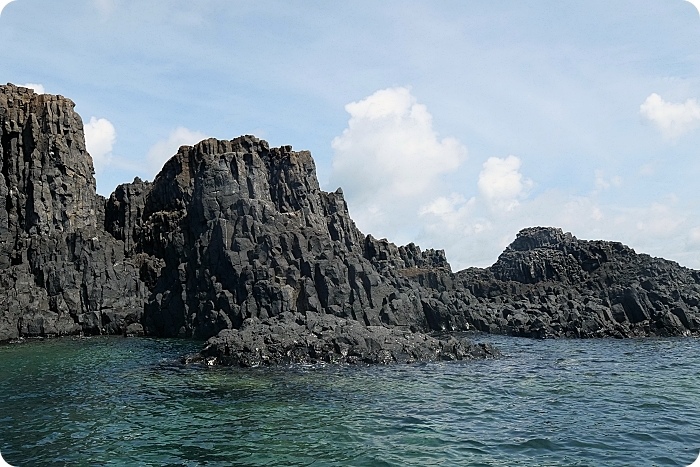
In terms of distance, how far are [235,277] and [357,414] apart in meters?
39.7

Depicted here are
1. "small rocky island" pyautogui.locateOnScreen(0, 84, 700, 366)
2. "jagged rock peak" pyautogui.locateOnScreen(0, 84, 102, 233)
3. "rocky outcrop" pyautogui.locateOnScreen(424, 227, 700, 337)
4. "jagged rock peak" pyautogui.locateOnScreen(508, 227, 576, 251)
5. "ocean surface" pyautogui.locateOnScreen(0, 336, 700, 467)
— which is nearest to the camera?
"ocean surface" pyautogui.locateOnScreen(0, 336, 700, 467)

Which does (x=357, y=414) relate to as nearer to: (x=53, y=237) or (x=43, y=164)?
(x=53, y=237)

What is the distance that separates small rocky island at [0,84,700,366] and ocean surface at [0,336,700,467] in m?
6.61

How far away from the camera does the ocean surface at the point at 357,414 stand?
1908 cm

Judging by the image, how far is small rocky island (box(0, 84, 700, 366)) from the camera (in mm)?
56406

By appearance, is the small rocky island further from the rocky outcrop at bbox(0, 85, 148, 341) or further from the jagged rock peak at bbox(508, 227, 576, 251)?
the jagged rock peak at bbox(508, 227, 576, 251)

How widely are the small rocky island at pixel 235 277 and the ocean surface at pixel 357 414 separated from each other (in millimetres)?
6612

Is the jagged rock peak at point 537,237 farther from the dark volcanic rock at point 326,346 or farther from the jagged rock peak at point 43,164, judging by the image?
the jagged rock peak at point 43,164

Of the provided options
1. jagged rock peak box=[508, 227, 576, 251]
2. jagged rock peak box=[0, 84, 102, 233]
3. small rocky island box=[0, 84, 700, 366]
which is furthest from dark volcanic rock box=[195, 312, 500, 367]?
jagged rock peak box=[508, 227, 576, 251]

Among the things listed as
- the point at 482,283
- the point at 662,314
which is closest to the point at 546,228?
the point at 482,283

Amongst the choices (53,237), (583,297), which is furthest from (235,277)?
(583,297)

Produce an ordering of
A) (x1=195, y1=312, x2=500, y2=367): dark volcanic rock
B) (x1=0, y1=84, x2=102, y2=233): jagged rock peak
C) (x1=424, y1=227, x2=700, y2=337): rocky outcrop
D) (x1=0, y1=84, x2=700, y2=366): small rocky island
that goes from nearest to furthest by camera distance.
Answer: (x1=195, y1=312, x2=500, y2=367): dark volcanic rock
(x1=0, y1=84, x2=700, y2=366): small rocky island
(x1=424, y1=227, x2=700, y2=337): rocky outcrop
(x1=0, y1=84, x2=102, y2=233): jagged rock peak

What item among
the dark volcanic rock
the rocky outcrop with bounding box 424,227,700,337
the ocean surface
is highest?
the rocky outcrop with bounding box 424,227,700,337

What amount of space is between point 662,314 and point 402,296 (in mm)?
29179
